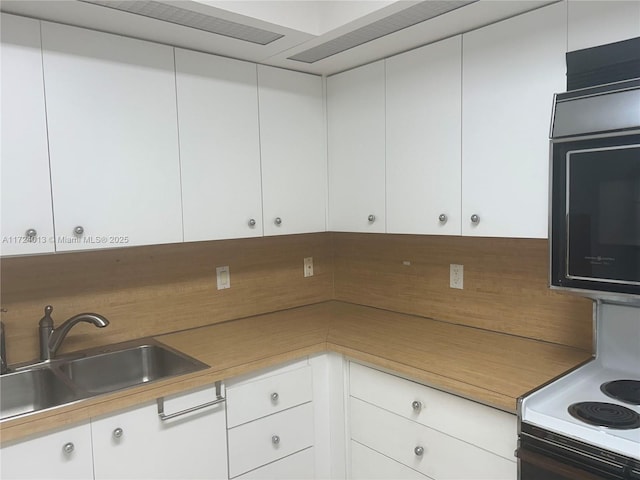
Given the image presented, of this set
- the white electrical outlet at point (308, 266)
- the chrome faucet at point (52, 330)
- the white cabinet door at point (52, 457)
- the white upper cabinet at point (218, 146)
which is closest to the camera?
the white cabinet door at point (52, 457)

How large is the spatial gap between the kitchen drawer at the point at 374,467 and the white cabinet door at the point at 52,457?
0.99 metres

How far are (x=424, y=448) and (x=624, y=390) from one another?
0.66m

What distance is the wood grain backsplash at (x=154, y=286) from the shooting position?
5.95 ft

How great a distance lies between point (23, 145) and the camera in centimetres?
153

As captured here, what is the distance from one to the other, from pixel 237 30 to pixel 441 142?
0.87 m

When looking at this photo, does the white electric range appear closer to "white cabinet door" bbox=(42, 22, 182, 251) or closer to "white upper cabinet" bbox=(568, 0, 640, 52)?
"white upper cabinet" bbox=(568, 0, 640, 52)

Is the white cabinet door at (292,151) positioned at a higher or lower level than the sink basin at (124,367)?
higher

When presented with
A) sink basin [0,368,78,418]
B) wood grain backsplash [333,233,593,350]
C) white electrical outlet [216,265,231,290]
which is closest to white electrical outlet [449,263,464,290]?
wood grain backsplash [333,233,593,350]

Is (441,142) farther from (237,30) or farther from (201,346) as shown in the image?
(201,346)

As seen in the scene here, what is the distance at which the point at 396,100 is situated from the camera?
202 cm

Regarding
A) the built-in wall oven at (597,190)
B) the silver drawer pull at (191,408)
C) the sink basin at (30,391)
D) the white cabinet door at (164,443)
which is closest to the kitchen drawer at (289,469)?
the white cabinet door at (164,443)

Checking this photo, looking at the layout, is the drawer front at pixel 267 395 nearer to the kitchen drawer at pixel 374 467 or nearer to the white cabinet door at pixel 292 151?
the kitchen drawer at pixel 374 467

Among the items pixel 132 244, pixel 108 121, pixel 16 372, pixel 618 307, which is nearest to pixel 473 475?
pixel 618 307

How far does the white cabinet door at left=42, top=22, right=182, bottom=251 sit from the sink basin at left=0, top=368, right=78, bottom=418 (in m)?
0.51
